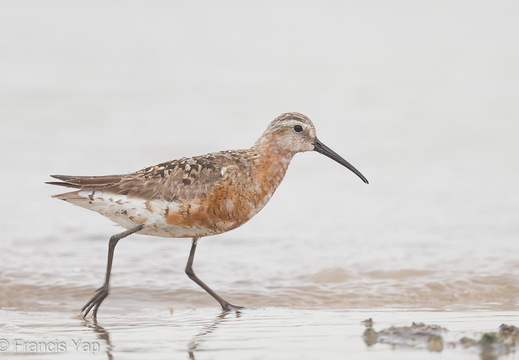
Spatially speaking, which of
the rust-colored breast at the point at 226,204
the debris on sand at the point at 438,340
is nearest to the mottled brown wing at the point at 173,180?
the rust-colored breast at the point at 226,204

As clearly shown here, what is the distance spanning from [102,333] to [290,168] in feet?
24.7

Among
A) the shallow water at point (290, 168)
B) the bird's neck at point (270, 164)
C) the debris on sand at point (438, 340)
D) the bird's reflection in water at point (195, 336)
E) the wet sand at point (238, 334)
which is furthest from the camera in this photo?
the bird's neck at point (270, 164)

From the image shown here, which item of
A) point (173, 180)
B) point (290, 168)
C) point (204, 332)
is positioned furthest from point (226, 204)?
point (290, 168)

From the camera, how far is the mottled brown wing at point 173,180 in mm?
7836

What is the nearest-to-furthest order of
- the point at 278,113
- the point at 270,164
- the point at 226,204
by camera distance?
the point at 226,204, the point at 270,164, the point at 278,113

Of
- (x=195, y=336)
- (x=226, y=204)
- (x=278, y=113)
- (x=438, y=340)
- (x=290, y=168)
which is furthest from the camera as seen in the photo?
(x=278, y=113)

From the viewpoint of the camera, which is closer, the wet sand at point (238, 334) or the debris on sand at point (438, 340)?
the debris on sand at point (438, 340)

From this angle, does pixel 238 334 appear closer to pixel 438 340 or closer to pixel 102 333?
Answer: pixel 102 333

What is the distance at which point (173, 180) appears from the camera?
7.92 m

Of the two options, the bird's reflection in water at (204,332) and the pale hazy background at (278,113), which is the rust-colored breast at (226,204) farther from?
the pale hazy background at (278,113)

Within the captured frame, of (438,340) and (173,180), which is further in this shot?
(173,180)

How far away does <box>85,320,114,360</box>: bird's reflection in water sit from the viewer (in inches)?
247

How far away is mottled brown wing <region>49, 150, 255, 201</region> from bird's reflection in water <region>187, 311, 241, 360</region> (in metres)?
1.04

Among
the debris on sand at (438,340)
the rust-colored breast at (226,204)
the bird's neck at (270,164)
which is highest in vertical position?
the bird's neck at (270,164)
